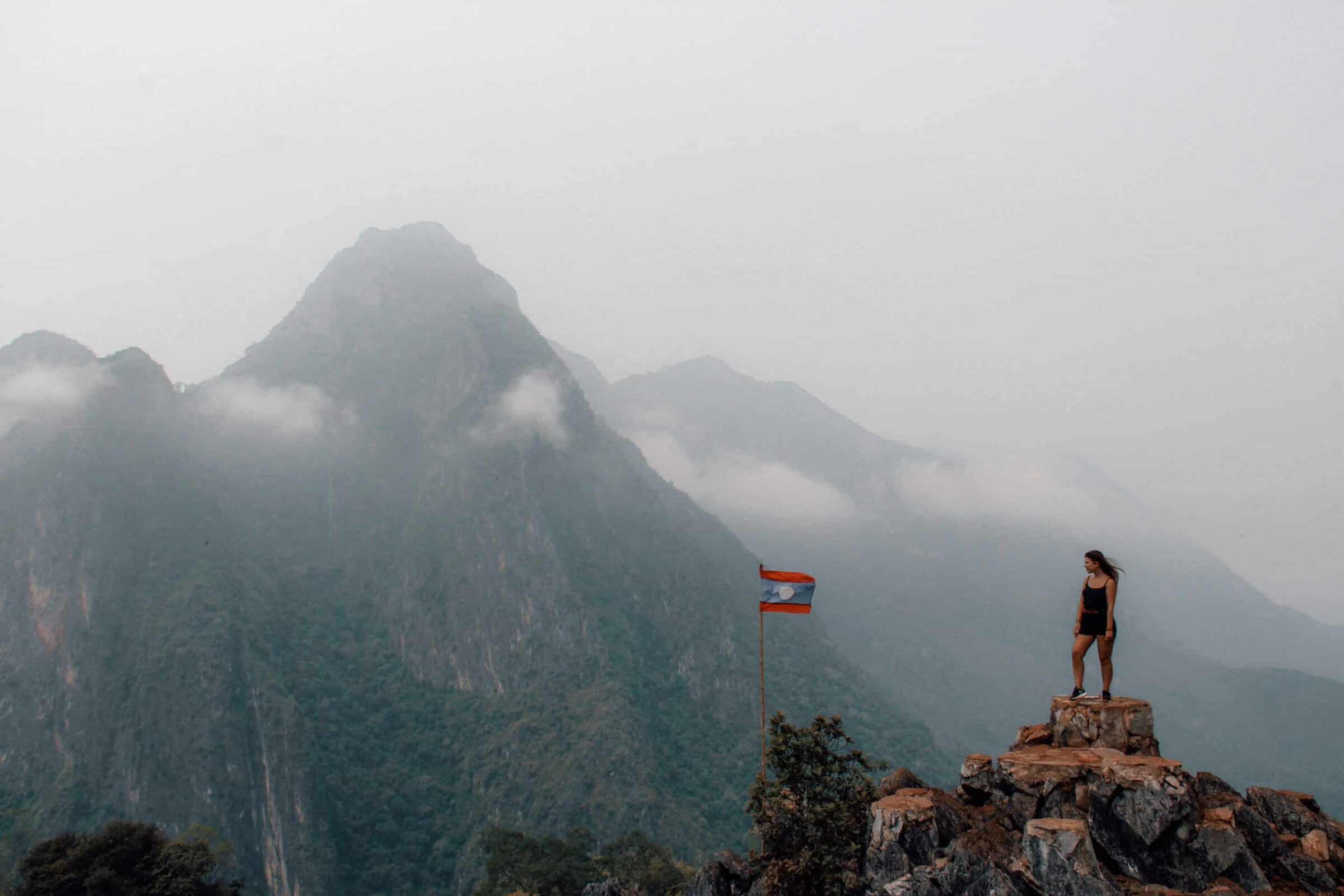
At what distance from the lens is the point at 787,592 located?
26000mm

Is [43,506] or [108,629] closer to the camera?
[108,629]

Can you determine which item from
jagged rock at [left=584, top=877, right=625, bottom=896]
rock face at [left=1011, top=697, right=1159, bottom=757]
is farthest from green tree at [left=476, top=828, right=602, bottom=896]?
rock face at [left=1011, top=697, right=1159, bottom=757]

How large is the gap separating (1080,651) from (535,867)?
201ft

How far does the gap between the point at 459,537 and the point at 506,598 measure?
1851cm

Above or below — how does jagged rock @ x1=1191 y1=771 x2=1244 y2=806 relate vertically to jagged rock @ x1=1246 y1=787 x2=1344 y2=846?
above

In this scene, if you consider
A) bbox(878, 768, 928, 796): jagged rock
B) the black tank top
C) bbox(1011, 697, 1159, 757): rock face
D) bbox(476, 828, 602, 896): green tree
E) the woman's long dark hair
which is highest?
the woman's long dark hair

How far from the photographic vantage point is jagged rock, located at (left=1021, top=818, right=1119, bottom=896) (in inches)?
597

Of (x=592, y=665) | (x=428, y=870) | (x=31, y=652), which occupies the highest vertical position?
(x=31, y=652)

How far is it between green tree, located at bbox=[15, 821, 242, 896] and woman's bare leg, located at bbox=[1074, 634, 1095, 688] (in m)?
47.3

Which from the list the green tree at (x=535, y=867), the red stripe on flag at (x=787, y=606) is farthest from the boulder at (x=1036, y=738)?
the green tree at (x=535, y=867)

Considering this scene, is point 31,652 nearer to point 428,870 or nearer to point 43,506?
point 43,506

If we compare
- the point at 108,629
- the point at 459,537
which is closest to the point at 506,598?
the point at 459,537

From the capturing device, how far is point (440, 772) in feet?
416

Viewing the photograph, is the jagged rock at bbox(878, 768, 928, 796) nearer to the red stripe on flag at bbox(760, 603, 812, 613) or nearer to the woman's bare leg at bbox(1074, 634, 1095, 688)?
the red stripe on flag at bbox(760, 603, 812, 613)
